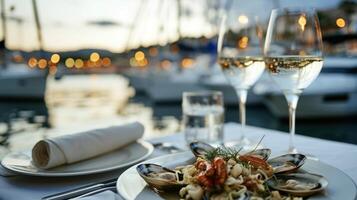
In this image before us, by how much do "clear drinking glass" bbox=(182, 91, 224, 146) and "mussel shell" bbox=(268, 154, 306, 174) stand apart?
43cm

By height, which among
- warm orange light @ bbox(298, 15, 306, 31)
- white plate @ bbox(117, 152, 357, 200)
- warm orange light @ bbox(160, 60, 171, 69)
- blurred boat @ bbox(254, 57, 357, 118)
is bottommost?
blurred boat @ bbox(254, 57, 357, 118)

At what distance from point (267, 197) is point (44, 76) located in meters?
A: 9.91

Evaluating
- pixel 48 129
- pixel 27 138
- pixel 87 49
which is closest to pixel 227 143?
pixel 27 138

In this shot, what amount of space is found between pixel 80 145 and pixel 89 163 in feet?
0.15

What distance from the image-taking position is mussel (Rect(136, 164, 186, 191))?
1.87 ft

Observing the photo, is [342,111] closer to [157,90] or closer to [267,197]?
[157,90]

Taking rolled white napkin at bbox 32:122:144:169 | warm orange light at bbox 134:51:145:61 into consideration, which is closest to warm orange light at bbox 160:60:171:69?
warm orange light at bbox 134:51:145:61

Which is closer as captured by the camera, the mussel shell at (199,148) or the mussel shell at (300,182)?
the mussel shell at (300,182)

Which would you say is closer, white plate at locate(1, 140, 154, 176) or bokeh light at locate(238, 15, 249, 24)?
white plate at locate(1, 140, 154, 176)

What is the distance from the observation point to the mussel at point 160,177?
57 cm

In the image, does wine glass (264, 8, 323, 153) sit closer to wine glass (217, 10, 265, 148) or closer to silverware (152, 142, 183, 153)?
wine glass (217, 10, 265, 148)

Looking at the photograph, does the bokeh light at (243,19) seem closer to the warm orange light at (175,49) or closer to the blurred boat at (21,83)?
the warm orange light at (175,49)

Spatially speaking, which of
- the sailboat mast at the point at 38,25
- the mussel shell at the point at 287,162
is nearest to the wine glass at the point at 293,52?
the mussel shell at the point at 287,162

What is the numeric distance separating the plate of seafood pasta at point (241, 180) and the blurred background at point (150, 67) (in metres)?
3.47
